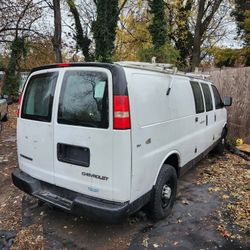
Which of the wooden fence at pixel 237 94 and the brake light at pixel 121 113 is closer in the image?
the brake light at pixel 121 113

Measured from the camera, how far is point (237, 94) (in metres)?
8.15

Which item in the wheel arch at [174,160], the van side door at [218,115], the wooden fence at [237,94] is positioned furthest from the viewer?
the wooden fence at [237,94]

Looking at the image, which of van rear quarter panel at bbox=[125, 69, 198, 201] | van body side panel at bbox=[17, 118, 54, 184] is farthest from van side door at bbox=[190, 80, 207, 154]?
van body side panel at bbox=[17, 118, 54, 184]

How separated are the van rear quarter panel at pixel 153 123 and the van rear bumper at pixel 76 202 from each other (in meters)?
0.24

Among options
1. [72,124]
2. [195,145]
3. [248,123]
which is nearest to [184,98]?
[195,145]

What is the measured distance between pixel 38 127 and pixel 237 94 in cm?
637

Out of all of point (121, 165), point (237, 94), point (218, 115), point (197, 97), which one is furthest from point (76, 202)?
point (237, 94)

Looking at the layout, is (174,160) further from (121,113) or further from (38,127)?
(38,127)

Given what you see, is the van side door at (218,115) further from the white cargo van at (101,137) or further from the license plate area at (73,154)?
the license plate area at (73,154)

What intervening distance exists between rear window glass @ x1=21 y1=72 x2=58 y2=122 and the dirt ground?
144 cm

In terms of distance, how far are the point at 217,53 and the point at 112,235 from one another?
15607 millimetres

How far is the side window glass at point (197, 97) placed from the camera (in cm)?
494

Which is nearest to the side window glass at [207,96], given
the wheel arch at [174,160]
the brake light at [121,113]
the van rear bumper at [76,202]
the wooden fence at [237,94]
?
the wheel arch at [174,160]

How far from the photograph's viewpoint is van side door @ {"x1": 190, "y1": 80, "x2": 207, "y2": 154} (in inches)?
194
